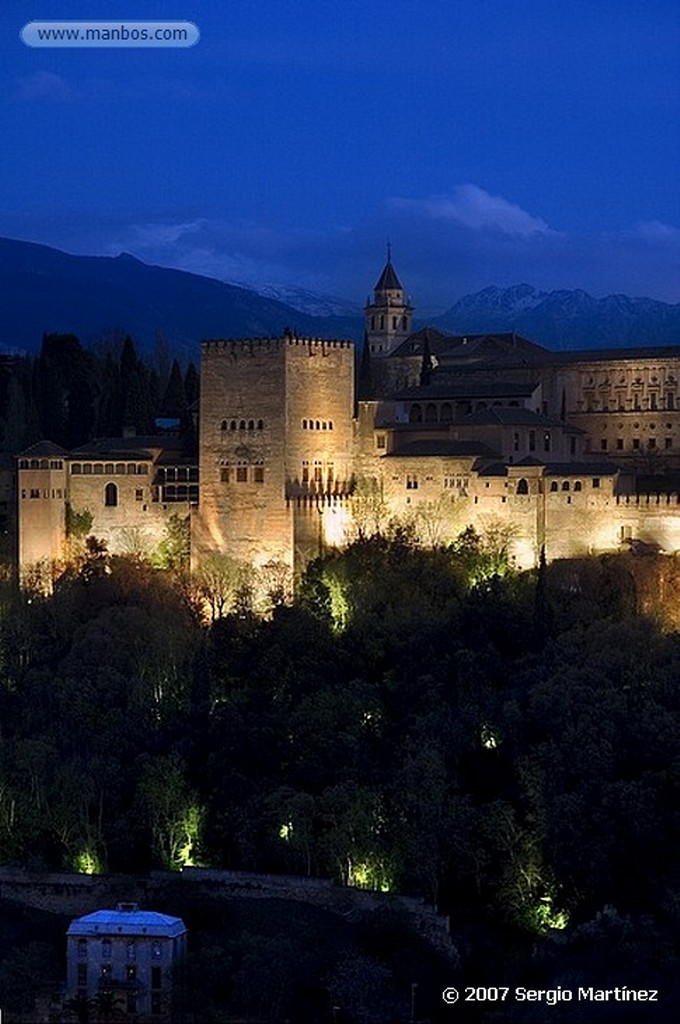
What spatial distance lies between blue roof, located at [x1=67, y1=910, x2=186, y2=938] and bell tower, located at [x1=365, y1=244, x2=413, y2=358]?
27916 millimetres

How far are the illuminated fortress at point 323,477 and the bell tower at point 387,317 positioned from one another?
14480 mm

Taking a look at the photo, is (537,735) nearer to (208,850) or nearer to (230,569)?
(208,850)

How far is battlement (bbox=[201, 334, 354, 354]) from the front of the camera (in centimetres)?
3297

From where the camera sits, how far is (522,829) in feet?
80.8

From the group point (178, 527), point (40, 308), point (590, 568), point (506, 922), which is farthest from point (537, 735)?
point (40, 308)

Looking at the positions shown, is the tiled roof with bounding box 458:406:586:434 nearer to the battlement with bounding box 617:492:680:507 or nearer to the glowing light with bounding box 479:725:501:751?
the battlement with bounding box 617:492:680:507

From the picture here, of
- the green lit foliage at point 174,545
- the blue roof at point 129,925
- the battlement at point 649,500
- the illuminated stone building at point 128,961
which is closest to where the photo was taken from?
the illuminated stone building at point 128,961

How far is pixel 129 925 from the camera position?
75.4 ft

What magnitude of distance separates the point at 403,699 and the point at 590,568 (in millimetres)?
4253

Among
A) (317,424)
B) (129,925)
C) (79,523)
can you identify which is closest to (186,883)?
(129,925)

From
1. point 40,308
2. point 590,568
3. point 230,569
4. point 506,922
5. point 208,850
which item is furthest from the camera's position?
point 40,308

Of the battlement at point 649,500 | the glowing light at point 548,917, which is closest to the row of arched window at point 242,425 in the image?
the battlement at point 649,500

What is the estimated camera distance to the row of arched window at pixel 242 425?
32.9 metres

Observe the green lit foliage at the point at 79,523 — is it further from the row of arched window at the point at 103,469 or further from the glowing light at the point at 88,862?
the glowing light at the point at 88,862
